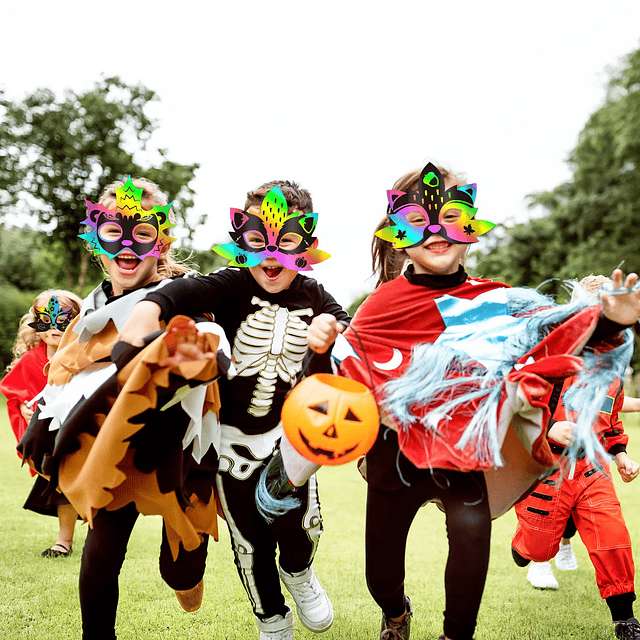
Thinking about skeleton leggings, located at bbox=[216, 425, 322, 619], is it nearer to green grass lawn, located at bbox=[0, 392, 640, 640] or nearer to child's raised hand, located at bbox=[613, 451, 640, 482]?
green grass lawn, located at bbox=[0, 392, 640, 640]

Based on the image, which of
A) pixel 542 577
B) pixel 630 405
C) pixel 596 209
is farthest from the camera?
pixel 596 209

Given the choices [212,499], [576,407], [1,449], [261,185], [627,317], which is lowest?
[1,449]

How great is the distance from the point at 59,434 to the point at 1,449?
27.5 feet

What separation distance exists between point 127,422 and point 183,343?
0.38 meters

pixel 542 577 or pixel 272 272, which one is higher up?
pixel 272 272

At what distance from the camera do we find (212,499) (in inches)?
126

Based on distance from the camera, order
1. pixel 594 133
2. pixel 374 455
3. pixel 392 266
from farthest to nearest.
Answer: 1. pixel 594 133
2. pixel 392 266
3. pixel 374 455

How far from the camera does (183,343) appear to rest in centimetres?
241

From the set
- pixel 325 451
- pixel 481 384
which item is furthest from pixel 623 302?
pixel 325 451

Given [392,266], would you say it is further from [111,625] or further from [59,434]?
[111,625]

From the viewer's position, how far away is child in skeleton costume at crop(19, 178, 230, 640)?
250cm

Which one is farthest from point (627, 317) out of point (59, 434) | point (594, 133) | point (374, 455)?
point (594, 133)

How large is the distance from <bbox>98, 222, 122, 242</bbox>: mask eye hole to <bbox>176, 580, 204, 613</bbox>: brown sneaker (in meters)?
1.69

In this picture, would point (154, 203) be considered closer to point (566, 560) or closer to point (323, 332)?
point (323, 332)
